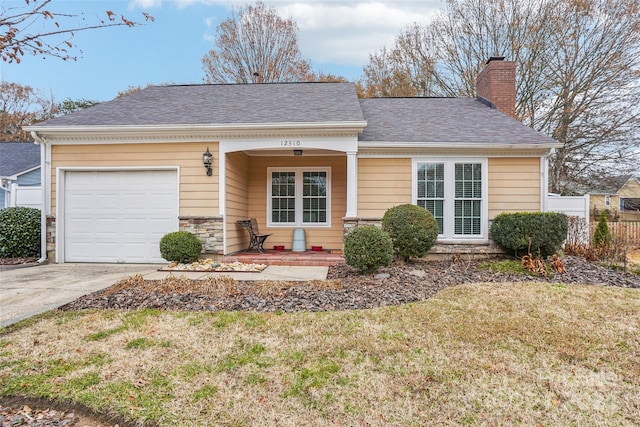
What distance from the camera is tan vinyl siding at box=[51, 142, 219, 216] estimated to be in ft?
24.4

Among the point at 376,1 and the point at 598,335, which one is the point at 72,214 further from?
the point at 376,1

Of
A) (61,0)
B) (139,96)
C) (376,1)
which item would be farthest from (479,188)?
(139,96)

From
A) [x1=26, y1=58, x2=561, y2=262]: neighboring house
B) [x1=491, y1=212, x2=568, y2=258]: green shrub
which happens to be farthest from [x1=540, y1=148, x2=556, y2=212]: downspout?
[x1=491, y1=212, x2=568, y2=258]: green shrub

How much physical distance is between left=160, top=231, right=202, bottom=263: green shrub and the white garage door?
714 mm

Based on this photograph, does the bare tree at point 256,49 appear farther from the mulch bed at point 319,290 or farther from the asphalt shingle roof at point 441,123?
the mulch bed at point 319,290

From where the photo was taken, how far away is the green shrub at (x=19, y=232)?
7711mm

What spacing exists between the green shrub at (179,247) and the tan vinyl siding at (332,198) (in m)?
2.37

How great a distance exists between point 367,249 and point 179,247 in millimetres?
3731

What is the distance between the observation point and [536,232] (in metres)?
6.71

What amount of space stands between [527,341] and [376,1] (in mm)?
10714

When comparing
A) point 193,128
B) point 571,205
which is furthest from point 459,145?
point 193,128

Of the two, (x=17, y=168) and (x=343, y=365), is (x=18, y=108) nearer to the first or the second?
(x=17, y=168)

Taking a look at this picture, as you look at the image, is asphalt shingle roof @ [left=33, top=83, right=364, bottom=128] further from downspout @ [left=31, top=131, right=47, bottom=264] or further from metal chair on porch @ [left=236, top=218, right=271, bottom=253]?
metal chair on porch @ [left=236, top=218, right=271, bottom=253]

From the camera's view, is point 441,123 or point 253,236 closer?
point 253,236
